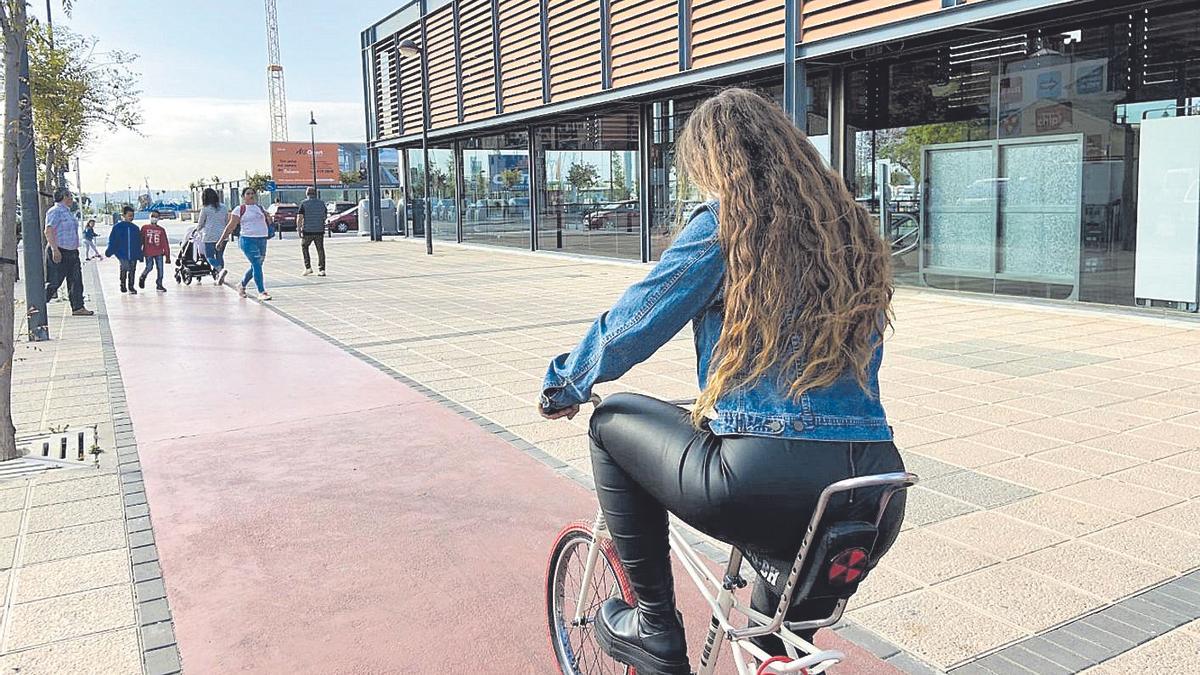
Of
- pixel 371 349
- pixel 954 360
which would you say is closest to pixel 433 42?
pixel 371 349

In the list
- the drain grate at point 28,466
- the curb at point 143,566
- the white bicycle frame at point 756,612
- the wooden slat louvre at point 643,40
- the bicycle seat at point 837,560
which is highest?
the wooden slat louvre at point 643,40

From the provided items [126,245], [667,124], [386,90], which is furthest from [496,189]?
[126,245]

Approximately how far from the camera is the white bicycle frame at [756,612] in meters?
1.95

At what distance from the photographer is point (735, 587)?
2258 millimetres

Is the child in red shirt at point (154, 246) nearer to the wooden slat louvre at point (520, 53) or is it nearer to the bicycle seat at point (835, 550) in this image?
the wooden slat louvre at point (520, 53)

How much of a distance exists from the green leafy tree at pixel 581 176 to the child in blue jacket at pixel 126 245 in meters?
9.67

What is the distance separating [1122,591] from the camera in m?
3.78

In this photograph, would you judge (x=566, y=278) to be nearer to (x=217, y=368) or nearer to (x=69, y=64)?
(x=217, y=368)

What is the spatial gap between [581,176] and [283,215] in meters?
26.4

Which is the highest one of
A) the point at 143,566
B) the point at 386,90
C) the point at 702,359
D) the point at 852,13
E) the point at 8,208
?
the point at 386,90

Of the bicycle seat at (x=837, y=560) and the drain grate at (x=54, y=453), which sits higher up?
the bicycle seat at (x=837, y=560)

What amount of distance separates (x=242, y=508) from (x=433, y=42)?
24.5 m

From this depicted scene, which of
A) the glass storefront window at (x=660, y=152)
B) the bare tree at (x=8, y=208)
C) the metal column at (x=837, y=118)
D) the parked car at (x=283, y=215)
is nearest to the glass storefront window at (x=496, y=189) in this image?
the glass storefront window at (x=660, y=152)

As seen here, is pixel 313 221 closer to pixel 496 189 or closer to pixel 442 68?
pixel 496 189
